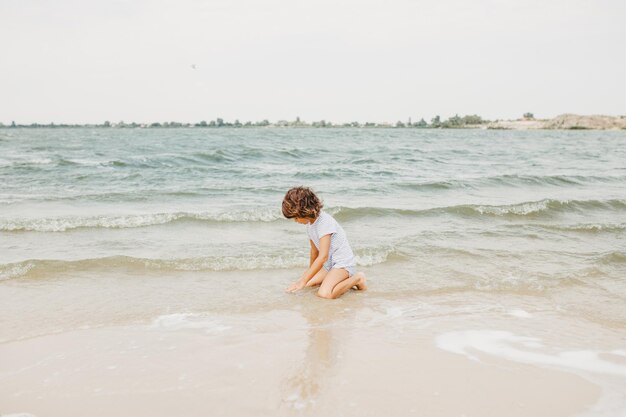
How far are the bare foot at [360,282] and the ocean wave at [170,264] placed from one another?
1324 mm

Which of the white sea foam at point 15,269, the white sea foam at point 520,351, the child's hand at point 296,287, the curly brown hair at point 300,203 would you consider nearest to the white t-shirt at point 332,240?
the curly brown hair at point 300,203

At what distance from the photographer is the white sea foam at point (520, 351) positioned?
154 inches

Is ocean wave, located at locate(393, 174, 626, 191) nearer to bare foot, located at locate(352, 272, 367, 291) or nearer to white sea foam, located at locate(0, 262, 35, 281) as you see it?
bare foot, located at locate(352, 272, 367, 291)

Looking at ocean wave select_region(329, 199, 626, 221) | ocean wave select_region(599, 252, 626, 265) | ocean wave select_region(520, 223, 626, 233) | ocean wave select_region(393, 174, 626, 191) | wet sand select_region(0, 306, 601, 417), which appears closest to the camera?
wet sand select_region(0, 306, 601, 417)

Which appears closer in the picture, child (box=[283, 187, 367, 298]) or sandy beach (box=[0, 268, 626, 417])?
sandy beach (box=[0, 268, 626, 417])

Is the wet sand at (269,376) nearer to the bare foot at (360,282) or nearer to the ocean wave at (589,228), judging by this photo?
the bare foot at (360,282)

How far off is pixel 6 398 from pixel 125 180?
15.1 m

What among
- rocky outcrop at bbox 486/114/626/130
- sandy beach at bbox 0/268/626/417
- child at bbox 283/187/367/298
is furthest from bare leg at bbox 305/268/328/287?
rocky outcrop at bbox 486/114/626/130

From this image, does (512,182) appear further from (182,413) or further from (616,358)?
(182,413)

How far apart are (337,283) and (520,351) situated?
2.27 m

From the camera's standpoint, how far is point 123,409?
3182 millimetres

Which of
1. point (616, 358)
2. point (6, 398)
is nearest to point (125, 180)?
point (6, 398)

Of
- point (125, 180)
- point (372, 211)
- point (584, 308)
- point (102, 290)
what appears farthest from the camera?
point (125, 180)

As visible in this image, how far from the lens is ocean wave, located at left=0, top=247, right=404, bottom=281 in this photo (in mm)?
6738
